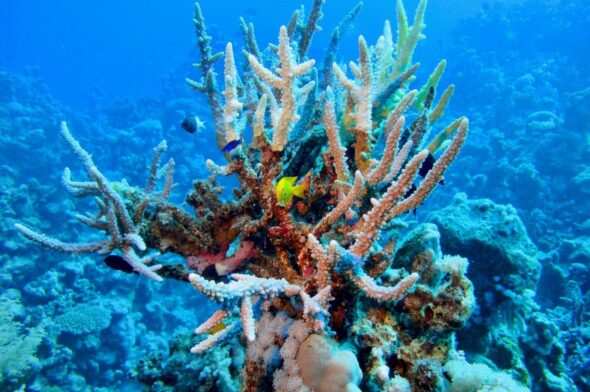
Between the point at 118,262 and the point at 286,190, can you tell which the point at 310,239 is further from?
the point at 118,262

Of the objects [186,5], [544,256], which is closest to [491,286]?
[544,256]

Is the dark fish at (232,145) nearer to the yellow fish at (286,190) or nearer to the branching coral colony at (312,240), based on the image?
the branching coral colony at (312,240)

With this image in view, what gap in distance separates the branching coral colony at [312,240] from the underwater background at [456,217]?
2.23 ft

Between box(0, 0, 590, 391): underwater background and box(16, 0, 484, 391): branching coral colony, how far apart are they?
680 mm

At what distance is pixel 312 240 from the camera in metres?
2.03

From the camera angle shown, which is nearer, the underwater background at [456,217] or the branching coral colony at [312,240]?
the branching coral colony at [312,240]

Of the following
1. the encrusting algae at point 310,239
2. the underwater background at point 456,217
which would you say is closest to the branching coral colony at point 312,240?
the encrusting algae at point 310,239

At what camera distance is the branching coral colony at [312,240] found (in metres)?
1.99

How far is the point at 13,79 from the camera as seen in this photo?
2236 cm

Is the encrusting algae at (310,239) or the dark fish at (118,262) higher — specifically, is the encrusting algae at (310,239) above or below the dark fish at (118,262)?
above

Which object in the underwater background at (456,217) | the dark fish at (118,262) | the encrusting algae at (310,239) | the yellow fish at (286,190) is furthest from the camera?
the underwater background at (456,217)

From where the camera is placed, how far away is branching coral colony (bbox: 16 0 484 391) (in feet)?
6.52

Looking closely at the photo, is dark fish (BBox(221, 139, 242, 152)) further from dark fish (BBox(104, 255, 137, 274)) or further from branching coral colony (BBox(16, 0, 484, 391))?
dark fish (BBox(104, 255, 137, 274))

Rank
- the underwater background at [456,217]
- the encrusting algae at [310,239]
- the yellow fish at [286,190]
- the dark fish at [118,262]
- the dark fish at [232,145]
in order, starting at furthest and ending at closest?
the underwater background at [456,217], the dark fish at [118,262], the dark fish at [232,145], the yellow fish at [286,190], the encrusting algae at [310,239]
